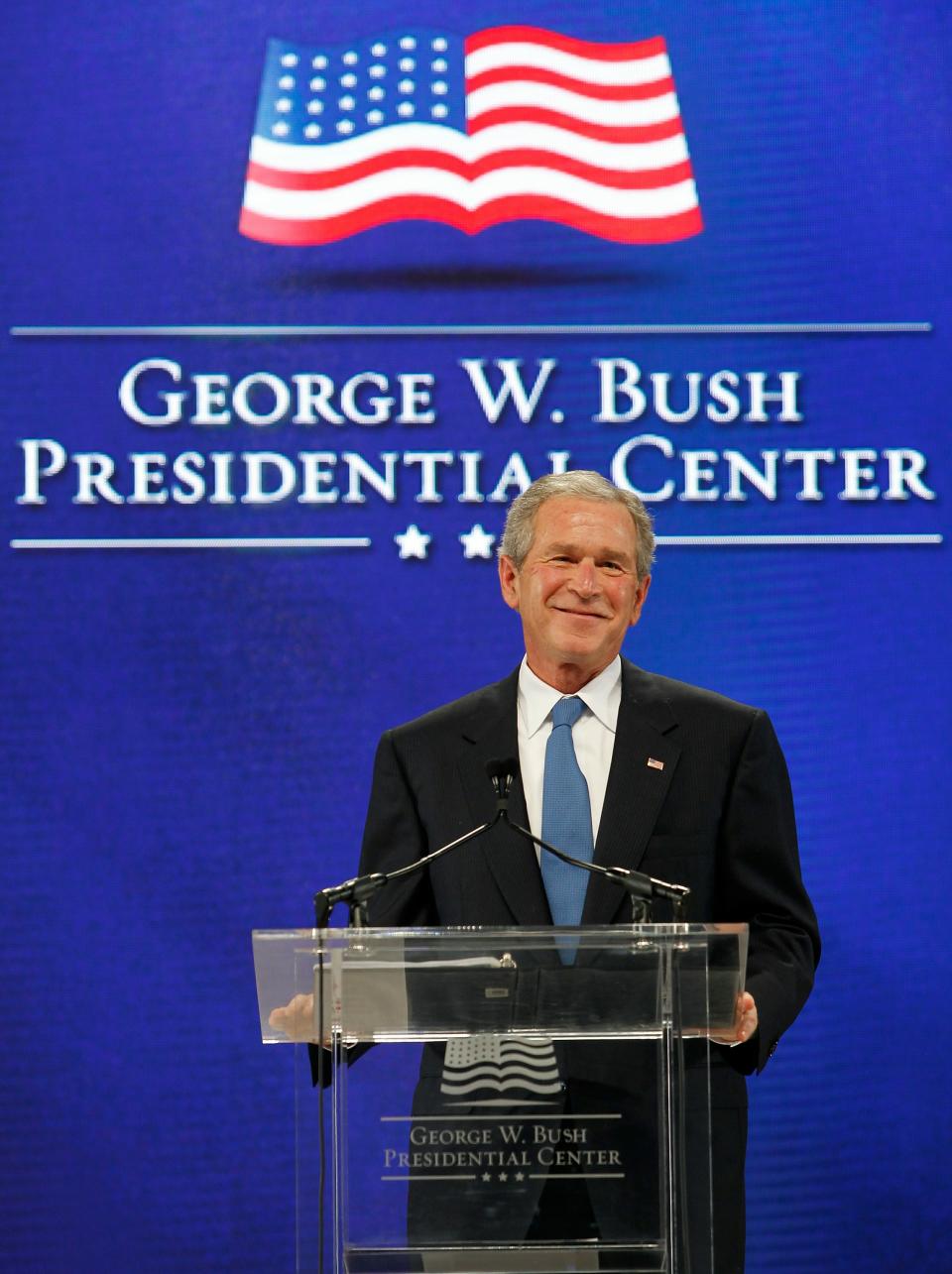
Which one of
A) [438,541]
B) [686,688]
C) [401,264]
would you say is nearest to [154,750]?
[438,541]

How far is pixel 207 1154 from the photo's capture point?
13.2 ft

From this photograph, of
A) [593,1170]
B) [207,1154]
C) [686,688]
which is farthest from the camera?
[207,1154]

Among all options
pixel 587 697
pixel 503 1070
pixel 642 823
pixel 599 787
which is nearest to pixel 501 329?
pixel 587 697

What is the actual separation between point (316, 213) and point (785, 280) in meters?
1.16

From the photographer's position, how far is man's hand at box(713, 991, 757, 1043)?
2031mm

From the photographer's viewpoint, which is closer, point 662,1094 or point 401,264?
point 662,1094

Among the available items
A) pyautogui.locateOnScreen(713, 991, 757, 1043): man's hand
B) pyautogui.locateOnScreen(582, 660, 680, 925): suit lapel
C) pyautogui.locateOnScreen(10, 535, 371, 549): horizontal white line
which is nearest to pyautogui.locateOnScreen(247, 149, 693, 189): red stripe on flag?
pyautogui.locateOnScreen(10, 535, 371, 549): horizontal white line

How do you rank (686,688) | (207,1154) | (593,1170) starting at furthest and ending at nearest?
(207,1154)
(686,688)
(593,1170)

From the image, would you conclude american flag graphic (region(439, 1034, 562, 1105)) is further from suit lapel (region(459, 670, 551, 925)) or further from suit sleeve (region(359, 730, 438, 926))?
suit sleeve (region(359, 730, 438, 926))

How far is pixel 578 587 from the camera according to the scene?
281 cm

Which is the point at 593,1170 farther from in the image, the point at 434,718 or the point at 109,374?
the point at 109,374

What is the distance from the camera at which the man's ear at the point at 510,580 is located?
2975 millimetres

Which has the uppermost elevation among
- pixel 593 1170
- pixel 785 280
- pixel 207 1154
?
pixel 785 280

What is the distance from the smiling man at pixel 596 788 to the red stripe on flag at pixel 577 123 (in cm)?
166
